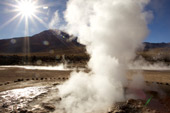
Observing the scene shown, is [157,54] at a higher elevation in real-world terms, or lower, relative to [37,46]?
lower

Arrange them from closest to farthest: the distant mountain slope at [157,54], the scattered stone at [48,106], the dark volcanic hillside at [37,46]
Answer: the scattered stone at [48,106] < the distant mountain slope at [157,54] < the dark volcanic hillside at [37,46]

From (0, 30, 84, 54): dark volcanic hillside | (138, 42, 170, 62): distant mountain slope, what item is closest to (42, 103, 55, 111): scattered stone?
(138, 42, 170, 62): distant mountain slope

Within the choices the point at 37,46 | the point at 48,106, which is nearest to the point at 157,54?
the point at 48,106

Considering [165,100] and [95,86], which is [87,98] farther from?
[165,100]

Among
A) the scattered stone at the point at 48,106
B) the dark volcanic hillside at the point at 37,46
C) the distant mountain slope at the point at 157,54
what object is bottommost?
the scattered stone at the point at 48,106

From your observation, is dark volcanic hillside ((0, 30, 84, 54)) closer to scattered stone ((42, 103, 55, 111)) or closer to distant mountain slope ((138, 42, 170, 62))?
distant mountain slope ((138, 42, 170, 62))

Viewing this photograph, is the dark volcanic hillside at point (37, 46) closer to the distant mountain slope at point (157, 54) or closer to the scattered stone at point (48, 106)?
the distant mountain slope at point (157, 54)

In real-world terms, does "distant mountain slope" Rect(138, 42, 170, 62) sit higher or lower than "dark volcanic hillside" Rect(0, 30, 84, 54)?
lower

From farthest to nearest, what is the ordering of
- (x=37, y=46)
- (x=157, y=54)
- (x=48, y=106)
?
(x=37, y=46) → (x=157, y=54) → (x=48, y=106)

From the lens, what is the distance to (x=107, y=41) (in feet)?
26.5

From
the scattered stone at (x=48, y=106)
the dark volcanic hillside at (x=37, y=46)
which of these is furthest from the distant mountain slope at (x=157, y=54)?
the dark volcanic hillside at (x=37, y=46)

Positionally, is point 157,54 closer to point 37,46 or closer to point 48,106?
point 48,106

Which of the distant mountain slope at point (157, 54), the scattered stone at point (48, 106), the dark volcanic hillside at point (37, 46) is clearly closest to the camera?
the scattered stone at point (48, 106)

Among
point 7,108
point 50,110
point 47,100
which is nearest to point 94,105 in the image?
point 50,110
